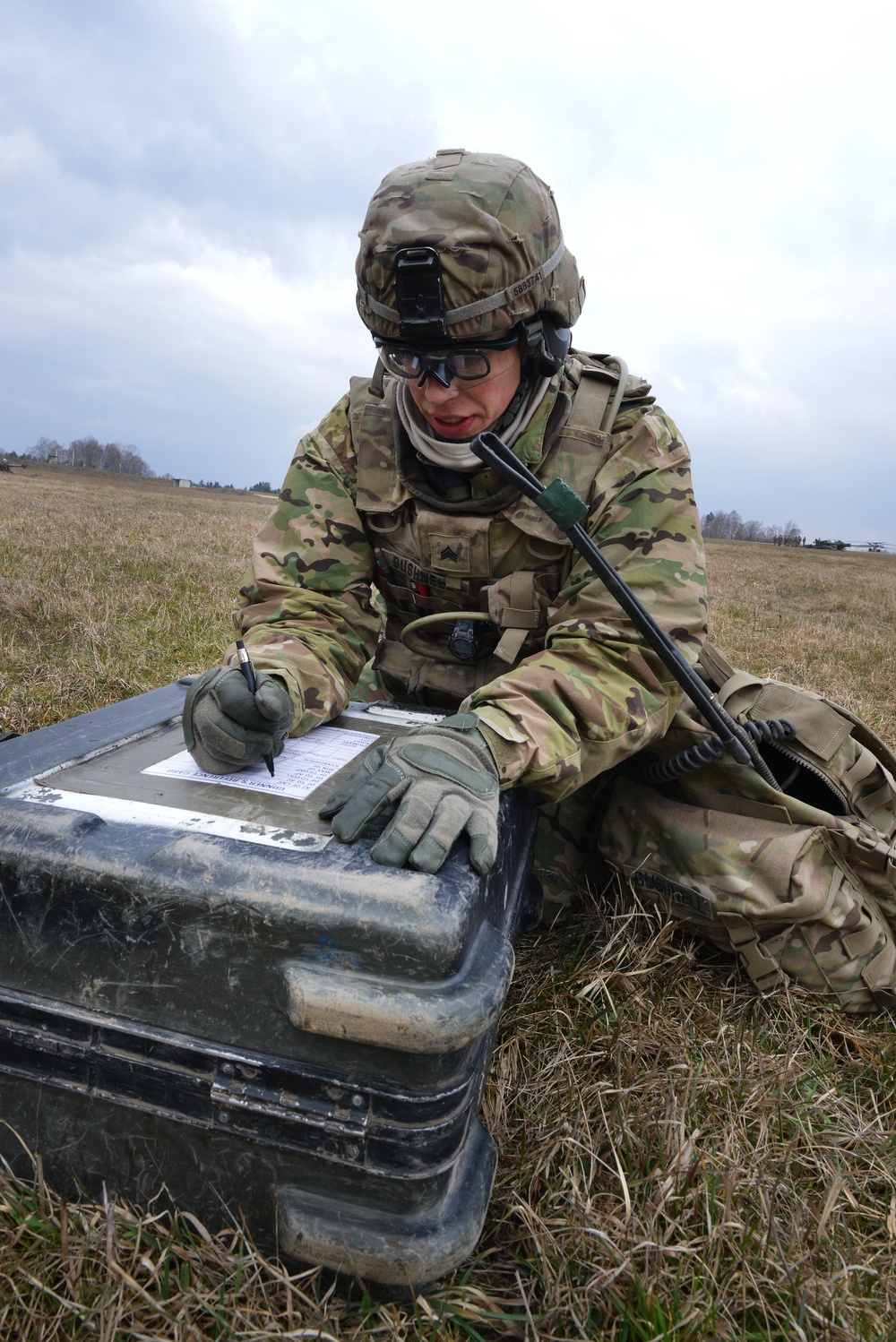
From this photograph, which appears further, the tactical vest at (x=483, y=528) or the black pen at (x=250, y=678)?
the tactical vest at (x=483, y=528)

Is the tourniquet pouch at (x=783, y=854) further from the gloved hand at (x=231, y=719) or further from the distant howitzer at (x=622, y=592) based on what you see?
the gloved hand at (x=231, y=719)

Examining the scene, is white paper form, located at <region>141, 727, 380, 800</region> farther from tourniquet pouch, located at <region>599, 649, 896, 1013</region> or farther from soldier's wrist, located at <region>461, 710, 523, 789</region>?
tourniquet pouch, located at <region>599, 649, 896, 1013</region>

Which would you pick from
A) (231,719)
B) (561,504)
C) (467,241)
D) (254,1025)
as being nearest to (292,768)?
(231,719)

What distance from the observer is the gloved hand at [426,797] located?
1.52 m

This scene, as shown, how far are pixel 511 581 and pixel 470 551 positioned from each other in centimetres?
15

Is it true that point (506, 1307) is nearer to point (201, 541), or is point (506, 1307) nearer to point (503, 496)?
point (503, 496)

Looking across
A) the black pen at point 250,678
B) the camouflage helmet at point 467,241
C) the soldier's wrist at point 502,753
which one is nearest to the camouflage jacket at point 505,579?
the soldier's wrist at point 502,753

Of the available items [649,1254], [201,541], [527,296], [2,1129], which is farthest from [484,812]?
[201,541]

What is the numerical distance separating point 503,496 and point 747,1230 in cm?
177

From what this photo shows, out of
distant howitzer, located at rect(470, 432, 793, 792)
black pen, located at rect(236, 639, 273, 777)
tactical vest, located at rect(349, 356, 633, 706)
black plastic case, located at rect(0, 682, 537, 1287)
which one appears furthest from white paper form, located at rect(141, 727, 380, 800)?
distant howitzer, located at rect(470, 432, 793, 792)

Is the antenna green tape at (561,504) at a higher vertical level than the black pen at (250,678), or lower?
higher

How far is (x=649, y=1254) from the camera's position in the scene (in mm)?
1531

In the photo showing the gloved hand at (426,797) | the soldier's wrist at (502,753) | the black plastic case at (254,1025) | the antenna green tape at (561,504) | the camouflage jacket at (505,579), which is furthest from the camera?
the camouflage jacket at (505,579)

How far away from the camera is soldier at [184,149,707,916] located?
1.91 meters
